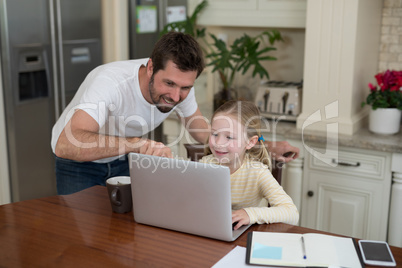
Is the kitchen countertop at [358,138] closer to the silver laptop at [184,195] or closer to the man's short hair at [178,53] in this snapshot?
the man's short hair at [178,53]

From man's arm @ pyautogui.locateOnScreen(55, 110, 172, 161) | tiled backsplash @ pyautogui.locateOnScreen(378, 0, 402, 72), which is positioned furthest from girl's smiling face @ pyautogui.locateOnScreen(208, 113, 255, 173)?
tiled backsplash @ pyautogui.locateOnScreen(378, 0, 402, 72)

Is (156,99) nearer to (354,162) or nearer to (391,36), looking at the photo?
(354,162)

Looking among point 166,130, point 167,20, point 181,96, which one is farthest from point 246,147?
point 167,20

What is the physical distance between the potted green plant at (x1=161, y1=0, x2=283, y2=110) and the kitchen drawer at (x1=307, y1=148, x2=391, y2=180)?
64 cm

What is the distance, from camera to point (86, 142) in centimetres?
177

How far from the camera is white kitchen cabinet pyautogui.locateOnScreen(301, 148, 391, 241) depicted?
262cm

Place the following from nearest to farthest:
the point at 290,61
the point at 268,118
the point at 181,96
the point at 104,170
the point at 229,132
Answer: the point at 229,132 < the point at 181,96 < the point at 104,170 < the point at 268,118 < the point at 290,61

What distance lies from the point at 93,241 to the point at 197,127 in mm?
985

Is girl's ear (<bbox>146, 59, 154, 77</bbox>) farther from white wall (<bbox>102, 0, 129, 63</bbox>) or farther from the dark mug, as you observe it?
white wall (<bbox>102, 0, 129, 63</bbox>)

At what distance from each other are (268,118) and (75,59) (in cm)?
128

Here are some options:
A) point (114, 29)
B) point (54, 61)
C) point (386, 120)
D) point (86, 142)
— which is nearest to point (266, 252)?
point (86, 142)

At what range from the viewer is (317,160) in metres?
2.77

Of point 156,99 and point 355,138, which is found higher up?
point 156,99

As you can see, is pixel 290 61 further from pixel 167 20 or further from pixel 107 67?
pixel 107 67
